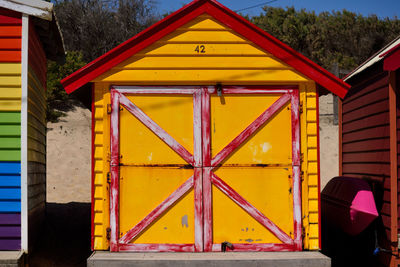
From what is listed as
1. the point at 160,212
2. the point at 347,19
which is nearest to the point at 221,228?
the point at 160,212

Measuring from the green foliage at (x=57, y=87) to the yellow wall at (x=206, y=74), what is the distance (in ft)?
54.6

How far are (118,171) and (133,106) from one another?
927 millimetres

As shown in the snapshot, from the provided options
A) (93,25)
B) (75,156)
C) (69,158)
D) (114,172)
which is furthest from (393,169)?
(93,25)

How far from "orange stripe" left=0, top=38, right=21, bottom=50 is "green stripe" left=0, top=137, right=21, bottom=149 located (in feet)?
4.26

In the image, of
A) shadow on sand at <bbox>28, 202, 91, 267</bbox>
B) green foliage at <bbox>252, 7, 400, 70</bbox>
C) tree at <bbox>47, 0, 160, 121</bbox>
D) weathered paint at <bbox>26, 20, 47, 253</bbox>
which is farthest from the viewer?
green foliage at <bbox>252, 7, 400, 70</bbox>

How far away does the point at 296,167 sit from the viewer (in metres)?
6.38

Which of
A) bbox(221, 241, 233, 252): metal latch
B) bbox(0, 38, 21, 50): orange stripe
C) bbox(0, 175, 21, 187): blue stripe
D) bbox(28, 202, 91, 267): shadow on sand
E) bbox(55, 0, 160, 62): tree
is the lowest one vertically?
bbox(28, 202, 91, 267): shadow on sand

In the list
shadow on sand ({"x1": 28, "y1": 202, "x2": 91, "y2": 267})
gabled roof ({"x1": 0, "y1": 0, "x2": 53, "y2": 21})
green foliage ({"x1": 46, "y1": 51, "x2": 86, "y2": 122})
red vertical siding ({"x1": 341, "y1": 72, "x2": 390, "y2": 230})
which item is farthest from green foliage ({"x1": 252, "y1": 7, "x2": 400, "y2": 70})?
gabled roof ({"x1": 0, "y1": 0, "x2": 53, "y2": 21})

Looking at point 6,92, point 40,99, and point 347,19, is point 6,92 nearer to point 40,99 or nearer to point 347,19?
point 40,99

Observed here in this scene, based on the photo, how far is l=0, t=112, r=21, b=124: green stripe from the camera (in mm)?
6383

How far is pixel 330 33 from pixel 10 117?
31388mm

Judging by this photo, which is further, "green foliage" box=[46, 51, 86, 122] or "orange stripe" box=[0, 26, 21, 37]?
"green foliage" box=[46, 51, 86, 122]

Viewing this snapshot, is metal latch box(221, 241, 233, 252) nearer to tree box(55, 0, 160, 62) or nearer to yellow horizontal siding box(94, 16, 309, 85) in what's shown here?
yellow horizontal siding box(94, 16, 309, 85)

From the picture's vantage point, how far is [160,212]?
6.27m
